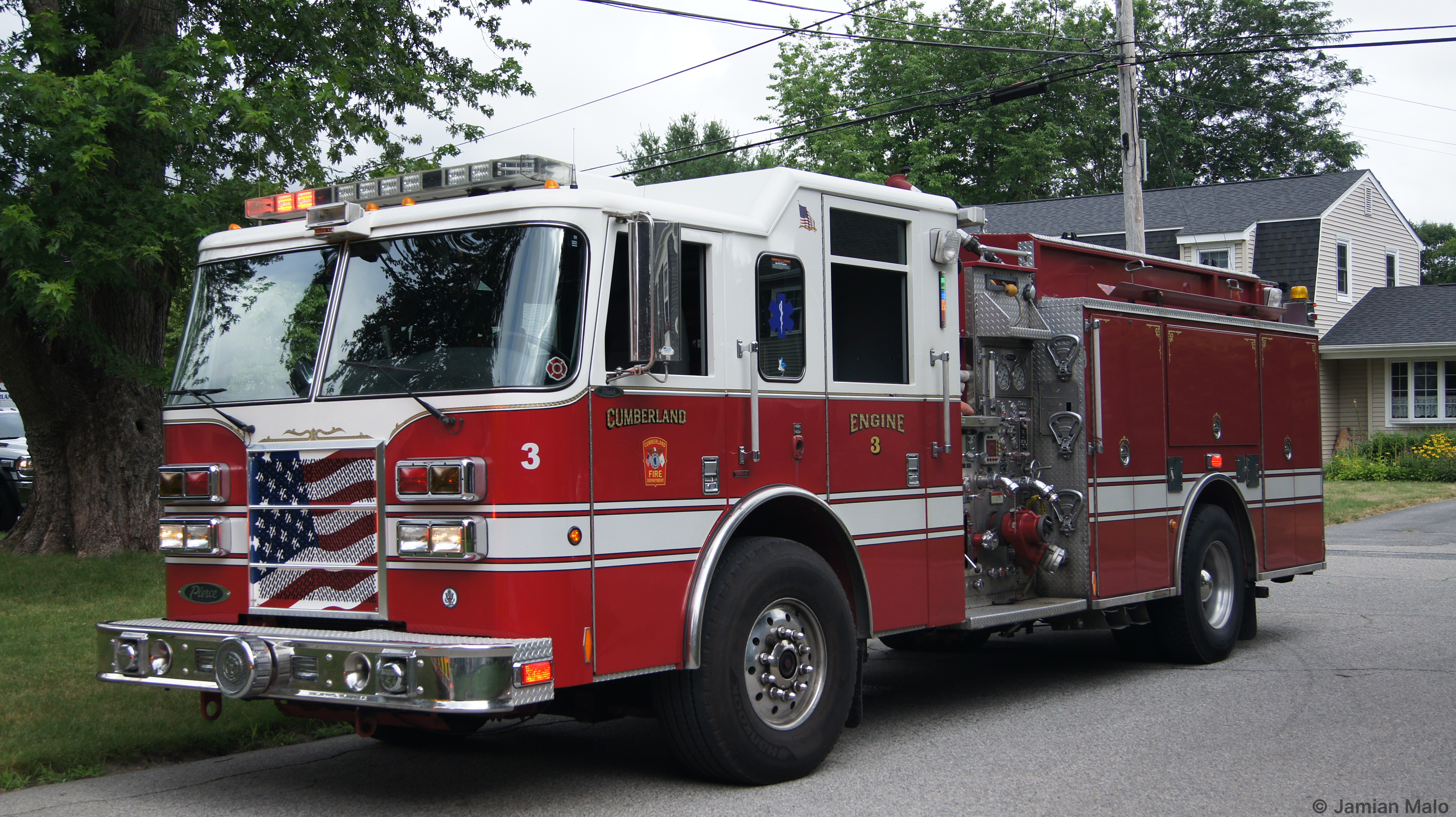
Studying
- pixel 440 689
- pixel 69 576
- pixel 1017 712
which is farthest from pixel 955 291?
pixel 69 576

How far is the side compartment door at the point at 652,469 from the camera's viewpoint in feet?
17.4

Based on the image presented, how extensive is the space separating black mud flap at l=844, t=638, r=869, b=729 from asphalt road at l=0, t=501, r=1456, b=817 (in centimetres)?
17

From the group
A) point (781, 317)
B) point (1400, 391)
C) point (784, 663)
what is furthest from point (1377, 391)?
point (784, 663)

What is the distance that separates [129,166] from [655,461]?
754cm

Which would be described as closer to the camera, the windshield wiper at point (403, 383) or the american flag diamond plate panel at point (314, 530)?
the windshield wiper at point (403, 383)

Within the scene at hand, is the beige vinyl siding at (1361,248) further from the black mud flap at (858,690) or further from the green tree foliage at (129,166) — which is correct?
the black mud flap at (858,690)

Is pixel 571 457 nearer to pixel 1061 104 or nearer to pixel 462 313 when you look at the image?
pixel 462 313

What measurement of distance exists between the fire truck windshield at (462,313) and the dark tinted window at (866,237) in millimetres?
1710

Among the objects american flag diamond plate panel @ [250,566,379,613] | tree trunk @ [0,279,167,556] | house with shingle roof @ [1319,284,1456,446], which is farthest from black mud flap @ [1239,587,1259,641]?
house with shingle roof @ [1319,284,1456,446]

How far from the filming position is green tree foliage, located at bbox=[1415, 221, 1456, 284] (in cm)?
Answer: 6544

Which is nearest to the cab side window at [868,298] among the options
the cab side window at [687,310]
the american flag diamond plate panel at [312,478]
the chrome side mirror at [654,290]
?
the cab side window at [687,310]

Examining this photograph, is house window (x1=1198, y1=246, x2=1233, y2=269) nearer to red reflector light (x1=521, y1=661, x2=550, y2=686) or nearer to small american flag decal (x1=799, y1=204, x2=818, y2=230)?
small american flag decal (x1=799, y1=204, x2=818, y2=230)

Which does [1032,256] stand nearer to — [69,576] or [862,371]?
[862,371]

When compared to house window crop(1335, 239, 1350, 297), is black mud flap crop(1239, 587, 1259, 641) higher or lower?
lower
